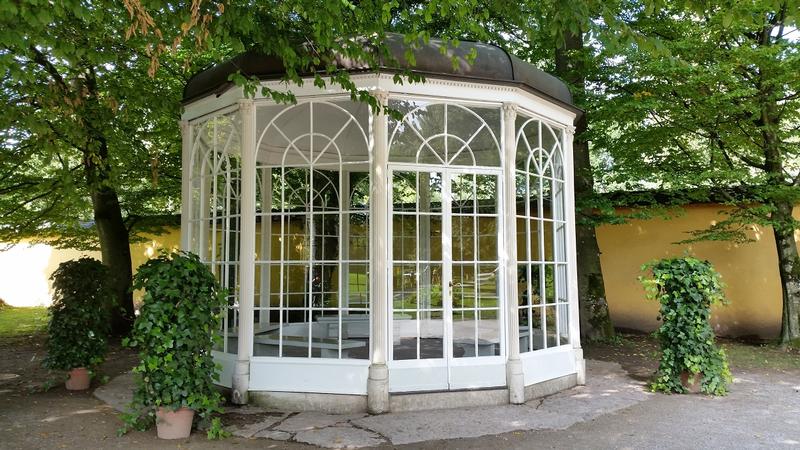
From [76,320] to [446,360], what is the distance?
4033 millimetres

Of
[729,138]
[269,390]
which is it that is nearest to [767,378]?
[729,138]

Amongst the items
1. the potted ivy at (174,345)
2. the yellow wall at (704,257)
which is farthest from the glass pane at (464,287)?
the yellow wall at (704,257)

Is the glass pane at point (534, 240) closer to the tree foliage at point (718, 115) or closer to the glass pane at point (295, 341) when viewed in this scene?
the tree foliage at point (718, 115)

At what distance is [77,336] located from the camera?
236 inches

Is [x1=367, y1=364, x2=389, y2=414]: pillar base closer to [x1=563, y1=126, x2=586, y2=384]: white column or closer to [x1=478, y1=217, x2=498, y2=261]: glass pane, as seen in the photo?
[x1=478, y1=217, x2=498, y2=261]: glass pane

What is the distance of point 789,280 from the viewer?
890 cm

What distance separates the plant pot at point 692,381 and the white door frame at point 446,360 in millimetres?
2103

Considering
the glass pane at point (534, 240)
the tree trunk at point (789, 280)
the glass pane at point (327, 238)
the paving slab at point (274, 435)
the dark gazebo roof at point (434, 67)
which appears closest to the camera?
the paving slab at point (274, 435)

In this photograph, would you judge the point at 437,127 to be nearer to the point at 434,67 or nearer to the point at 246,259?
the point at 434,67

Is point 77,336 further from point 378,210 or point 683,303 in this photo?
point 683,303

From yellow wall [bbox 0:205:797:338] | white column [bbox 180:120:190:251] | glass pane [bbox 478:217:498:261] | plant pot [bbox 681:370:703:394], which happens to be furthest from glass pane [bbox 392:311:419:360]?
yellow wall [bbox 0:205:797:338]

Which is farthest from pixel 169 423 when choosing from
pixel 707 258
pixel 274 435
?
pixel 707 258

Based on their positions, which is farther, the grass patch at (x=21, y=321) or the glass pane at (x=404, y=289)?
the grass patch at (x=21, y=321)

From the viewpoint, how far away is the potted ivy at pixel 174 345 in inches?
166
